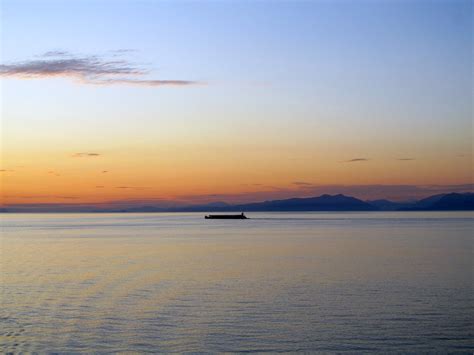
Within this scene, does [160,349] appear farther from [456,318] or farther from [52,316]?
[456,318]

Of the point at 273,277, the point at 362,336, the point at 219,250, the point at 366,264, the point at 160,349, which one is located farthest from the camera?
the point at 219,250

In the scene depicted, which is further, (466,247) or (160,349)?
(466,247)

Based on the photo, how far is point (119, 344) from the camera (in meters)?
24.3

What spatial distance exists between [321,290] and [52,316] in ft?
52.4

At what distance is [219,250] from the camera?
71.9 m

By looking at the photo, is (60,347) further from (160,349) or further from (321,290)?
(321,290)

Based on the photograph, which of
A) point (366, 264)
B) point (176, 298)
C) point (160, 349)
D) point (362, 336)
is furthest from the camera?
point (366, 264)

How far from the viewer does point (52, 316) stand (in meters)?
29.7

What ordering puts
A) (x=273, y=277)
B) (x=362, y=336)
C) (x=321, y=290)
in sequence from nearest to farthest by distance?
(x=362, y=336), (x=321, y=290), (x=273, y=277)

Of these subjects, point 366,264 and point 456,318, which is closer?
point 456,318

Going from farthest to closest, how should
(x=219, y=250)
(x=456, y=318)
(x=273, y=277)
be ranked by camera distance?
(x=219, y=250)
(x=273, y=277)
(x=456, y=318)

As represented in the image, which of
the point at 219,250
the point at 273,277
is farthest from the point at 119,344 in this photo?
the point at 219,250

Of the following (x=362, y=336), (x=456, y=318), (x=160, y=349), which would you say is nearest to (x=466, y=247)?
(x=456, y=318)

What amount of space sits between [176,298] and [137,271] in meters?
14.7
